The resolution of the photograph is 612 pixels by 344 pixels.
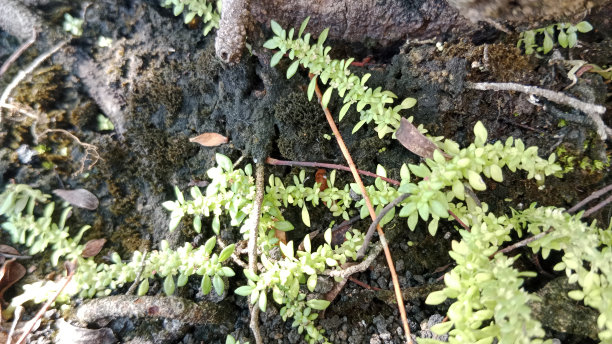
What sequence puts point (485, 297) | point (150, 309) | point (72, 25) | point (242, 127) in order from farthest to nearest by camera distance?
point (72, 25) < point (242, 127) < point (150, 309) < point (485, 297)

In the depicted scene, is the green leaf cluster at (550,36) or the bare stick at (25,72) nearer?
the green leaf cluster at (550,36)

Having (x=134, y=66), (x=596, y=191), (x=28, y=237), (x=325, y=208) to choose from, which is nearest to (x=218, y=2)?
(x=134, y=66)

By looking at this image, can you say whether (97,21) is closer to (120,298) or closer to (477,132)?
(120,298)

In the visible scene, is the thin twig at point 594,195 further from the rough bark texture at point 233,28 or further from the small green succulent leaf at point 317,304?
the rough bark texture at point 233,28

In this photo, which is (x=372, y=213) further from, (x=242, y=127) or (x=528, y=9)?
(x=528, y=9)

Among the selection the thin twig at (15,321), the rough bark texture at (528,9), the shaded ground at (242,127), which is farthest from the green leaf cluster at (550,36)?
the thin twig at (15,321)

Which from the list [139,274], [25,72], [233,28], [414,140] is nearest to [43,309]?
[139,274]
